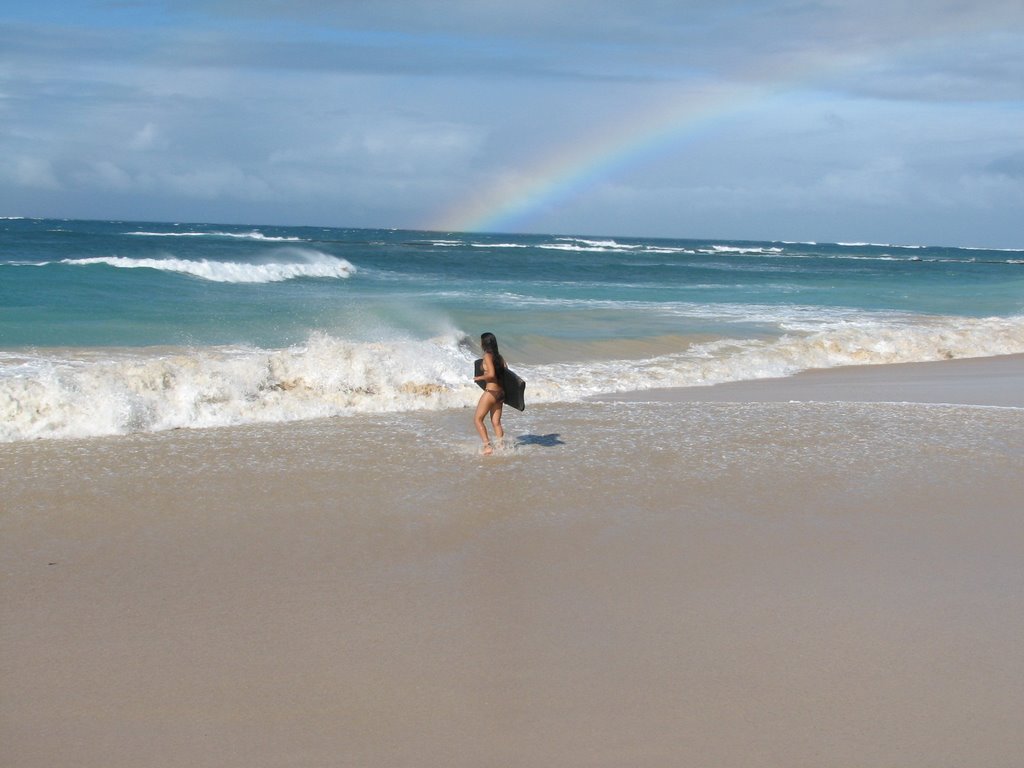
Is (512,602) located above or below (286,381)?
below

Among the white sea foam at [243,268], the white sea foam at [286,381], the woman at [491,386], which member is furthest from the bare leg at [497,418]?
the white sea foam at [243,268]

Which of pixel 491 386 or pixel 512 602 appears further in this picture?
pixel 491 386

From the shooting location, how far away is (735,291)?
32.8m

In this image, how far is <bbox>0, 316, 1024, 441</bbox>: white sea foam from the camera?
8625 millimetres

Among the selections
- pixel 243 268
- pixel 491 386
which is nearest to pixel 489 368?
pixel 491 386

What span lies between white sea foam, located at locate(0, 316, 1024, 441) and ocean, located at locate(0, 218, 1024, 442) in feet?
0.07

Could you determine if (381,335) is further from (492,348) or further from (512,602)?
(512,602)

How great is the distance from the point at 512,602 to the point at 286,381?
19.8ft

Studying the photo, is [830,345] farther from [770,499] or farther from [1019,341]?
[770,499]

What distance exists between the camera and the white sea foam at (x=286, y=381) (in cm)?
862

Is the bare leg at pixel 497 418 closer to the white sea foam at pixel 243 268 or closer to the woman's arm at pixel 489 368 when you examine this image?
the woman's arm at pixel 489 368

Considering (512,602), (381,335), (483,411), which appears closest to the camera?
(512,602)

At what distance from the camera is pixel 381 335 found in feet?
52.6

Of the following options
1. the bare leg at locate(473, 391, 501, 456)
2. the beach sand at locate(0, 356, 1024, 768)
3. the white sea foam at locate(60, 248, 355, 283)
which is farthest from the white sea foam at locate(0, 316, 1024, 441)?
the white sea foam at locate(60, 248, 355, 283)
